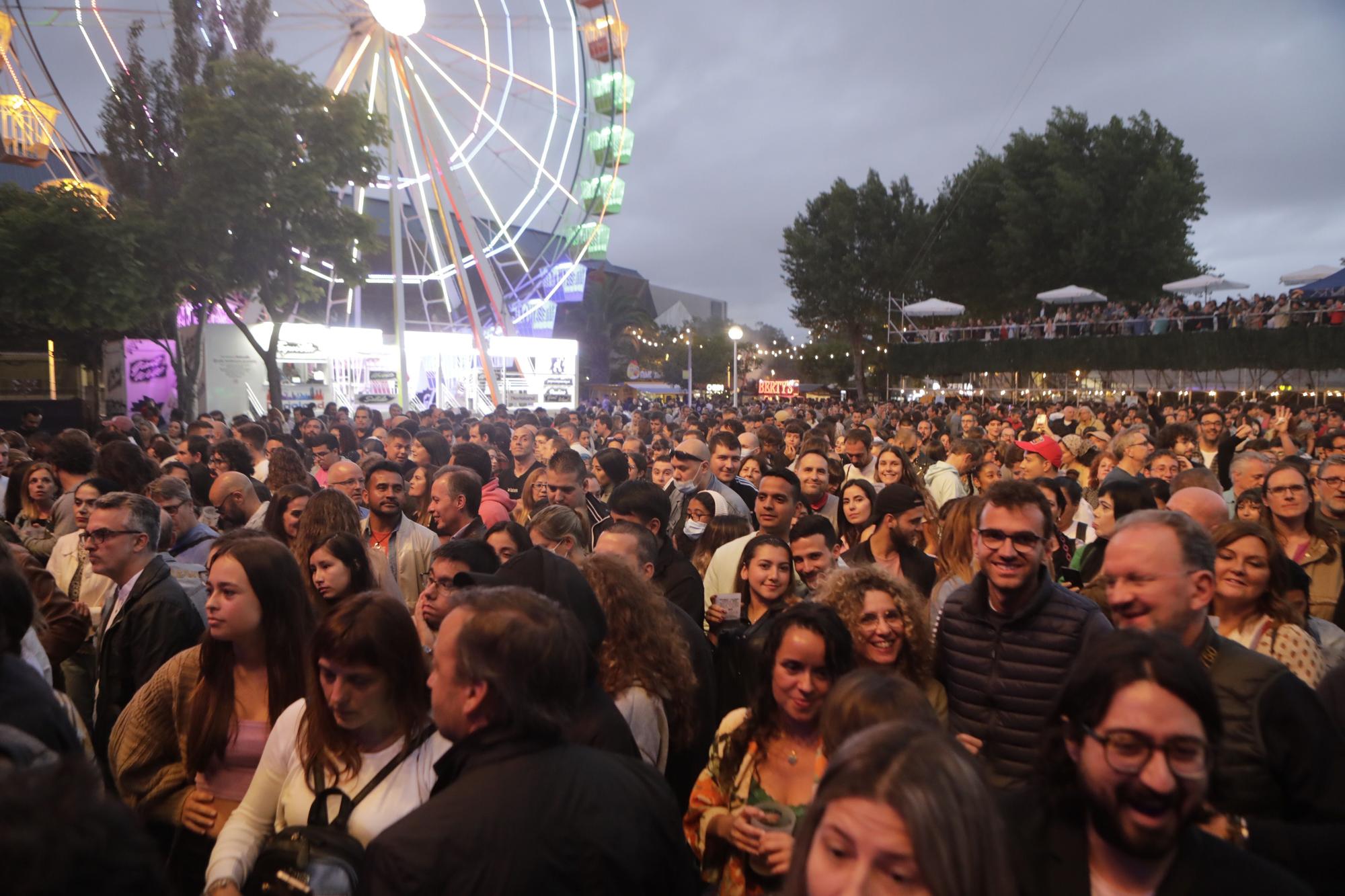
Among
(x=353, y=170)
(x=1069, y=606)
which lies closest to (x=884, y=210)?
(x=353, y=170)

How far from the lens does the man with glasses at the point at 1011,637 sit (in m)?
3.08

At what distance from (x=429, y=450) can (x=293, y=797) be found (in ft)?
21.8

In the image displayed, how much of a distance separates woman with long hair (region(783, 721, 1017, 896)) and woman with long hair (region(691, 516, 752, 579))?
3955 mm

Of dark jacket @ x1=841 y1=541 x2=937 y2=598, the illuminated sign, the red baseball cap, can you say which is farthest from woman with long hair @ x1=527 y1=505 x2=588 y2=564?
the illuminated sign

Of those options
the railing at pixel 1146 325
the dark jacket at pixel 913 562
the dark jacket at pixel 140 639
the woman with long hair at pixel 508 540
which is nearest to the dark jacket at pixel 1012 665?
the dark jacket at pixel 913 562

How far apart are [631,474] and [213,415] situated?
32.8ft

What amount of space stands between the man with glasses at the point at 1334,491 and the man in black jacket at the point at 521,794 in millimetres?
5490

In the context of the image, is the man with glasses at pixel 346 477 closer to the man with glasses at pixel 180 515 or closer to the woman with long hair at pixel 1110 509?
the man with glasses at pixel 180 515

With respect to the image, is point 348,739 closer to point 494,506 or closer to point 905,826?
point 905,826

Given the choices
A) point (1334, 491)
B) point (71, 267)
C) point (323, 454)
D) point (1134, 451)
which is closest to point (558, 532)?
point (1334, 491)

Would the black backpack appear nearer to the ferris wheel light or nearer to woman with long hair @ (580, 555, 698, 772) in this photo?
woman with long hair @ (580, 555, 698, 772)

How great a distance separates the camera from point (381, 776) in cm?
261

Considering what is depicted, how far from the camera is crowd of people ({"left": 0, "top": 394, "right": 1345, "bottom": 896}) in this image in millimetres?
1840

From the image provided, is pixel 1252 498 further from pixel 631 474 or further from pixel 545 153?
pixel 545 153
